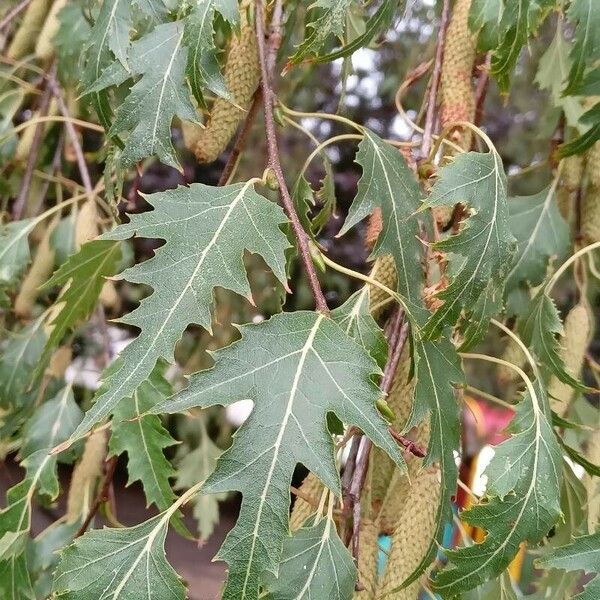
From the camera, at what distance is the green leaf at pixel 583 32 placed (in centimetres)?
64

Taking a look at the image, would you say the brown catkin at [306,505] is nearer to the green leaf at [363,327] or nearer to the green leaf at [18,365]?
the green leaf at [363,327]

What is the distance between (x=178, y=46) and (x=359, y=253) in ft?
5.61

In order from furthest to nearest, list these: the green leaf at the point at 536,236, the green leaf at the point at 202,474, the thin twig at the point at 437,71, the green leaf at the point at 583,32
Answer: the green leaf at the point at 202,474 → the green leaf at the point at 536,236 → the thin twig at the point at 437,71 → the green leaf at the point at 583,32

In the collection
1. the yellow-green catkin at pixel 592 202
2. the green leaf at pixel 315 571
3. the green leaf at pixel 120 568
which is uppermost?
the green leaf at pixel 120 568

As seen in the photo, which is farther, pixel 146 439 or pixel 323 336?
pixel 146 439

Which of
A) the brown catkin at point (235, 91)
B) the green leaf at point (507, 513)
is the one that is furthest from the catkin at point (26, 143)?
the green leaf at point (507, 513)

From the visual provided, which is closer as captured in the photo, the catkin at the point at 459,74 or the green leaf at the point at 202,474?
the catkin at the point at 459,74

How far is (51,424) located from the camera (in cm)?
94

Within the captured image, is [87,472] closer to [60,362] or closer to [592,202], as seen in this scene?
[60,362]

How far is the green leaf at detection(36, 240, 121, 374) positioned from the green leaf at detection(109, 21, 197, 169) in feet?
0.62

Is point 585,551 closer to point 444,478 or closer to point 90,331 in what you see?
point 444,478

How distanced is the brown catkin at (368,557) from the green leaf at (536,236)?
1.10ft

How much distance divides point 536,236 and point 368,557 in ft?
1.39

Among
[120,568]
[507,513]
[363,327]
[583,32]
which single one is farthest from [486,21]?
[120,568]
